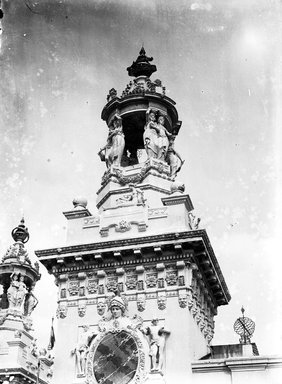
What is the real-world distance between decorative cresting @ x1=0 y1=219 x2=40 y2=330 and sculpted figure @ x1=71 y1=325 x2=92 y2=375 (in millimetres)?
13014

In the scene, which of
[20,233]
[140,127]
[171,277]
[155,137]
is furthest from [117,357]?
[20,233]

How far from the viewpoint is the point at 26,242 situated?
41.2 m

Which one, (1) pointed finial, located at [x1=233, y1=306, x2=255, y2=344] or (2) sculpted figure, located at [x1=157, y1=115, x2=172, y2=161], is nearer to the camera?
(1) pointed finial, located at [x1=233, y1=306, x2=255, y2=344]

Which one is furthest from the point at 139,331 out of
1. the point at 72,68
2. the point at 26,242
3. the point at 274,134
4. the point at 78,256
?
the point at 26,242

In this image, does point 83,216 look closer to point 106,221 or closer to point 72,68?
point 106,221

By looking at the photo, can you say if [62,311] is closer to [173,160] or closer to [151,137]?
[151,137]

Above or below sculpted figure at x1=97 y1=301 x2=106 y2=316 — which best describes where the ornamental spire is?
above

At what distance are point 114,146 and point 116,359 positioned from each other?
33.8ft

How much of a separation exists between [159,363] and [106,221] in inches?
241

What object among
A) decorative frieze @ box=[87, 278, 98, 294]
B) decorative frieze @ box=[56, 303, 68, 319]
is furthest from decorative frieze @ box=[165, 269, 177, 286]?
decorative frieze @ box=[56, 303, 68, 319]

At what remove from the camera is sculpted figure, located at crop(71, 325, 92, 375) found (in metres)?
23.7

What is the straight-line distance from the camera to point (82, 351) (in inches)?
940

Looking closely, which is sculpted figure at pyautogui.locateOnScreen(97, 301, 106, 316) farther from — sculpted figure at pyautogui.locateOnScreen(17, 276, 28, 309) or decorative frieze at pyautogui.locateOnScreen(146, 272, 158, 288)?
sculpted figure at pyautogui.locateOnScreen(17, 276, 28, 309)

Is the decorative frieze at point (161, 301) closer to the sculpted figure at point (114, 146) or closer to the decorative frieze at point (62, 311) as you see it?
the decorative frieze at point (62, 311)
